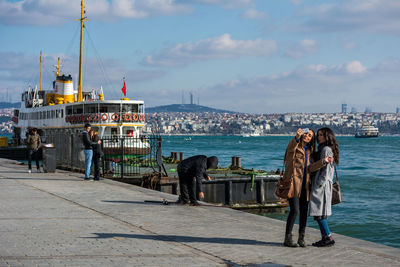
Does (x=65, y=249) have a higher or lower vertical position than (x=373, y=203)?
higher

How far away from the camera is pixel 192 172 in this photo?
11.6m

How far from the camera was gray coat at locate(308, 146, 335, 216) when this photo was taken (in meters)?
7.80

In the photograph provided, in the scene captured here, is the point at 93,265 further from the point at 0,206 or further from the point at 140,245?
the point at 0,206

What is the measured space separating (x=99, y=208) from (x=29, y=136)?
983 cm

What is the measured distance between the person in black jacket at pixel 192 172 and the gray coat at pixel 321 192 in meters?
3.39

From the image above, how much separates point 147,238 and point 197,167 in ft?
11.1

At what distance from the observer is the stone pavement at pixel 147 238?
6.86 m

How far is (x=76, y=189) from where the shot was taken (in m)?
15.0

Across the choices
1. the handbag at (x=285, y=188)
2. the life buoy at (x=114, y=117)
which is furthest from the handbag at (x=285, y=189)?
the life buoy at (x=114, y=117)

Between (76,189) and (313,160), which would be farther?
(76,189)

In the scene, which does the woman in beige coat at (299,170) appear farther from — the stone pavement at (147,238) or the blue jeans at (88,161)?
the blue jeans at (88,161)

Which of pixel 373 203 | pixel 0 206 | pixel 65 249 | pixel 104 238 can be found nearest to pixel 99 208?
pixel 0 206

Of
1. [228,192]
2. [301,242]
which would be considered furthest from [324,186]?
[228,192]

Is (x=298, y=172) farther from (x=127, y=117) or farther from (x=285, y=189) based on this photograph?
(x=127, y=117)
